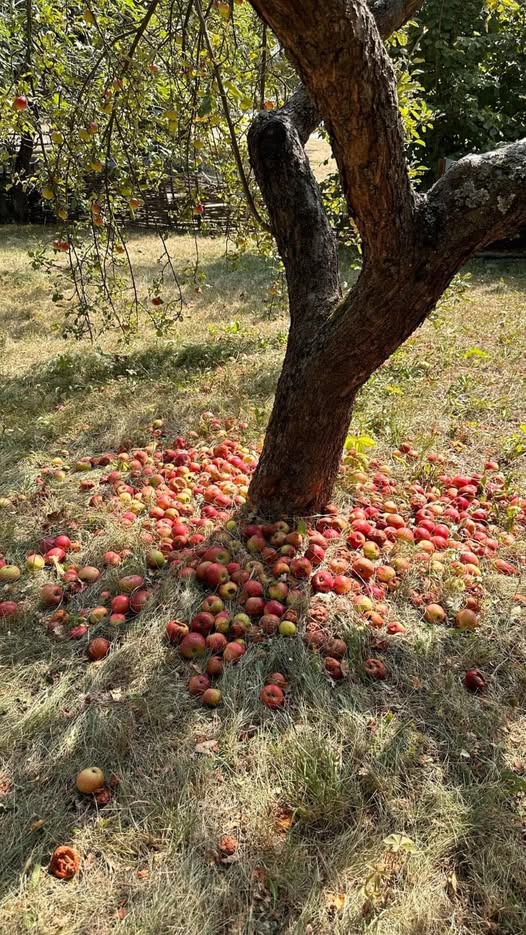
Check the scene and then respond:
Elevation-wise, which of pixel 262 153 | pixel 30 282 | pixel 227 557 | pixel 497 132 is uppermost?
pixel 497 132

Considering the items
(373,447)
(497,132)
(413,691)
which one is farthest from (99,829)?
(497,132)

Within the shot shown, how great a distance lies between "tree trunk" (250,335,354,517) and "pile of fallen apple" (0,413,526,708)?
0.40ft

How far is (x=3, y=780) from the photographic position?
75.0 inches

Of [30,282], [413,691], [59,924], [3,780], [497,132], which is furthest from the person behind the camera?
[497,132]

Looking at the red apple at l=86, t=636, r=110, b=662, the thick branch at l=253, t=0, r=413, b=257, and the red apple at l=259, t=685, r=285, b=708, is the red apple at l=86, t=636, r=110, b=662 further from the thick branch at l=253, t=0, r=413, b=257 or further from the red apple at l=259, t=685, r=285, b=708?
the thick branch at l=253, t=0, r=413, b=257

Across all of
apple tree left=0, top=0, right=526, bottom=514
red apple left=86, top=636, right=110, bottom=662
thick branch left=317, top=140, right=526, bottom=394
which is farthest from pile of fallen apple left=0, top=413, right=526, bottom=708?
thick branch left=317, top=140, right=526, bottom=394

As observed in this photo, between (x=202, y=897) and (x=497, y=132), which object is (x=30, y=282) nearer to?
(x=497, y=132)

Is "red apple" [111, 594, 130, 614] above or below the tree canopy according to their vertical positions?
below

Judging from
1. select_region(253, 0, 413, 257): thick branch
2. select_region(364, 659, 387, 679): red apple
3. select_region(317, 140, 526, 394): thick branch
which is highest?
select_region(253, 0, 413, 257): thick branch

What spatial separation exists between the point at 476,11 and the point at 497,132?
212cm

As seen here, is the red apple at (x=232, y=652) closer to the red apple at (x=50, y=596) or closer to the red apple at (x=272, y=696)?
the red apple at (x=272, y=696)

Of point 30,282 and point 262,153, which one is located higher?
point 262,153

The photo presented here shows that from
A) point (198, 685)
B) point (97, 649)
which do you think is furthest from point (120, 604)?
point (198, 685)

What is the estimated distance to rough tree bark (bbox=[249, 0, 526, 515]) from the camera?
166 centimetres
